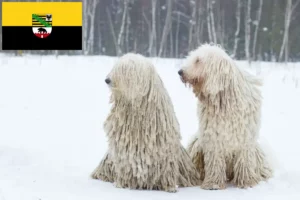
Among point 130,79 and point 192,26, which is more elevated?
point 192,26

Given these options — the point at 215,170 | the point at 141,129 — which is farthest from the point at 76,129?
the point at 215,170

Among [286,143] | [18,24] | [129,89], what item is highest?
[18,24]

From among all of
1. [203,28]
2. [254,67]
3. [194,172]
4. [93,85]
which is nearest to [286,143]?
[194,172]

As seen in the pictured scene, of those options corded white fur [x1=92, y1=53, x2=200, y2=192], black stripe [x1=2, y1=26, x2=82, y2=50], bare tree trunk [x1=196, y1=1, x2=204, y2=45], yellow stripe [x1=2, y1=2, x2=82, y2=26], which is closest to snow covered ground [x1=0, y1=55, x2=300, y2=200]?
corded white fur [x1=92, y1=53, x2=200, y2=192]

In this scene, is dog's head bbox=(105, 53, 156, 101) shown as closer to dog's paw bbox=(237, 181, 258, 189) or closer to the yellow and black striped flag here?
dog's paw bbox=(237, 181, 258, 189)

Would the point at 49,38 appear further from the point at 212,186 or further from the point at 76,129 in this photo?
the point at 212,186

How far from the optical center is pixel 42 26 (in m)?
8.79

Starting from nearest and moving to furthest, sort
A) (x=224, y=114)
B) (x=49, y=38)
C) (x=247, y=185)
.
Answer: (x=224, y=114) < (x=247, y=185) < (x=49, y=38)

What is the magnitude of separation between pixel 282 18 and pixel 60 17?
14.3 metres

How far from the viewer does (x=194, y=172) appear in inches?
195

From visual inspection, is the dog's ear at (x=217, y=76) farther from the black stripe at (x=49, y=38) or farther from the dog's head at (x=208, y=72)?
the black stripe at (x=49, y=38)

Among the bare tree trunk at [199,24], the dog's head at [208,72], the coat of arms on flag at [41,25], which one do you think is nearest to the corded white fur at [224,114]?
the dog's head at [208,72]

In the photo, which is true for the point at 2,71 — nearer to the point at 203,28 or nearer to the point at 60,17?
the point at 60,17

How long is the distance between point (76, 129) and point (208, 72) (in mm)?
3328
